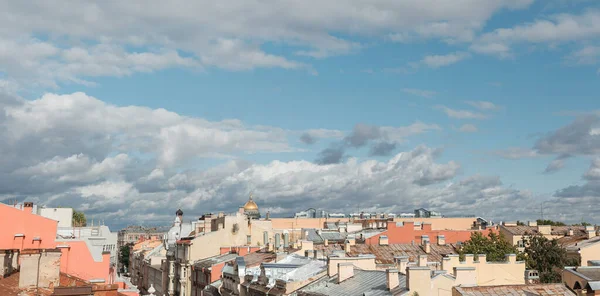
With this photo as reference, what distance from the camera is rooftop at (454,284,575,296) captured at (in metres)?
29.7

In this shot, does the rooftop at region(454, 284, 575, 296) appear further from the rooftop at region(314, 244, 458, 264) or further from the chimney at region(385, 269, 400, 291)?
the rooftop at region(314, 244, 458, 264)

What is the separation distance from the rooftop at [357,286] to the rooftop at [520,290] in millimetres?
2959

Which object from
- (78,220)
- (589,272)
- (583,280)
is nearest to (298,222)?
(78,220)

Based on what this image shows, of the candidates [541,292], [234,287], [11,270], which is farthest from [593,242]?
[11,270]

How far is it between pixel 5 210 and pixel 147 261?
2856 inches

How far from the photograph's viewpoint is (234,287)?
170 feet

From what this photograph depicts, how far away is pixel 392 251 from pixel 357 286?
90.0ft

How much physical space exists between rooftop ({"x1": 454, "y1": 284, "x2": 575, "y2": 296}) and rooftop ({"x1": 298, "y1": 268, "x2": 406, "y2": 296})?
2.96 meters

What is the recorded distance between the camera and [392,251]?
62531mm

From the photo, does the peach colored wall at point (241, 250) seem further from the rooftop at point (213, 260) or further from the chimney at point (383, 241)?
the chimney at point (383, 241)

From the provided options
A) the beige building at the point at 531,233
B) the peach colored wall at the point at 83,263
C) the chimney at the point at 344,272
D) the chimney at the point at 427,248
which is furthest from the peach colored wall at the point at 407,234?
the peach colored wall at the point at 83,263

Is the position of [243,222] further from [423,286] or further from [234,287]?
[423,286]

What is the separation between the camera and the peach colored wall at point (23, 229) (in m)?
37.1

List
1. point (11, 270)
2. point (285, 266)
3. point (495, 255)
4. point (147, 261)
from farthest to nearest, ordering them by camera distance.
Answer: point (147, 261) < point (495, 255) < point (285, 266) < point (11, 270)
